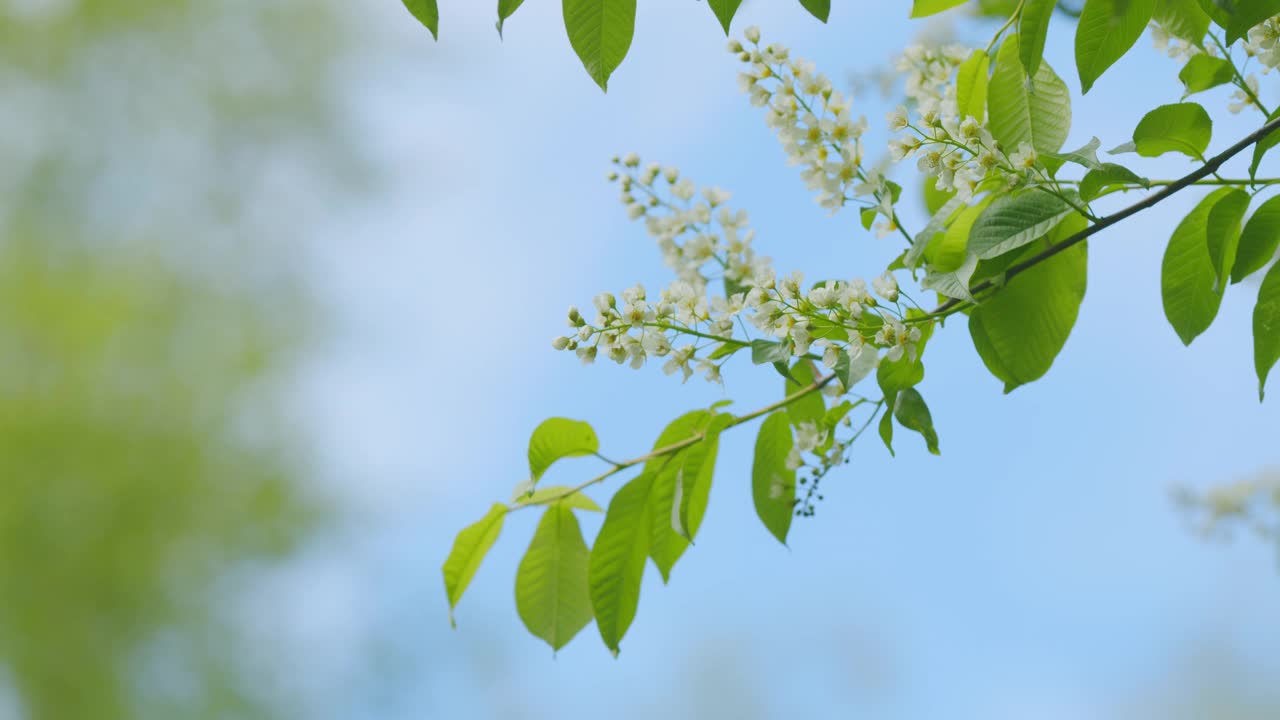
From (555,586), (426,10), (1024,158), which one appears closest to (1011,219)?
(1024,158)

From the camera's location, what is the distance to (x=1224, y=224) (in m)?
0.67

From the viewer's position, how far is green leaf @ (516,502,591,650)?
0.89m

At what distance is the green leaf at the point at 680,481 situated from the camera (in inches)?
32.7

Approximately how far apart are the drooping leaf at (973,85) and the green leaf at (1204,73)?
141 mm

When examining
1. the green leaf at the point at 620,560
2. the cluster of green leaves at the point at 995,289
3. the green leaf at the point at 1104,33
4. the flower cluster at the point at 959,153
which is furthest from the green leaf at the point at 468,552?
the green leaf at the point at 1104,33

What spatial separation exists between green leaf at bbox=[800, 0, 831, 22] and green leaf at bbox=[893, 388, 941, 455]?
26 centimetres

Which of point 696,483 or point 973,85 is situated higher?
point 973,85

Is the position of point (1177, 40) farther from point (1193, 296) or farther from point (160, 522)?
point (160, 522)

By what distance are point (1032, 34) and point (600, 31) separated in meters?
0.29

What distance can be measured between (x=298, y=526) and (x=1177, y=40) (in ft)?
20.1

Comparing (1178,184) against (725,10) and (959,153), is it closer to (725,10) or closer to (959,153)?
(959,153)

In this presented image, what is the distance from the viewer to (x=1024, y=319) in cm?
71

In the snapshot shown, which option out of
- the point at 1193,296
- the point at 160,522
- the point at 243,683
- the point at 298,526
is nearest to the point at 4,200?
the point at 160,522

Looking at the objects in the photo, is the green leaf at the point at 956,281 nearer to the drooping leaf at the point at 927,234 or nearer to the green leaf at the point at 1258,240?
the drooping leaf at the point at 927,234
